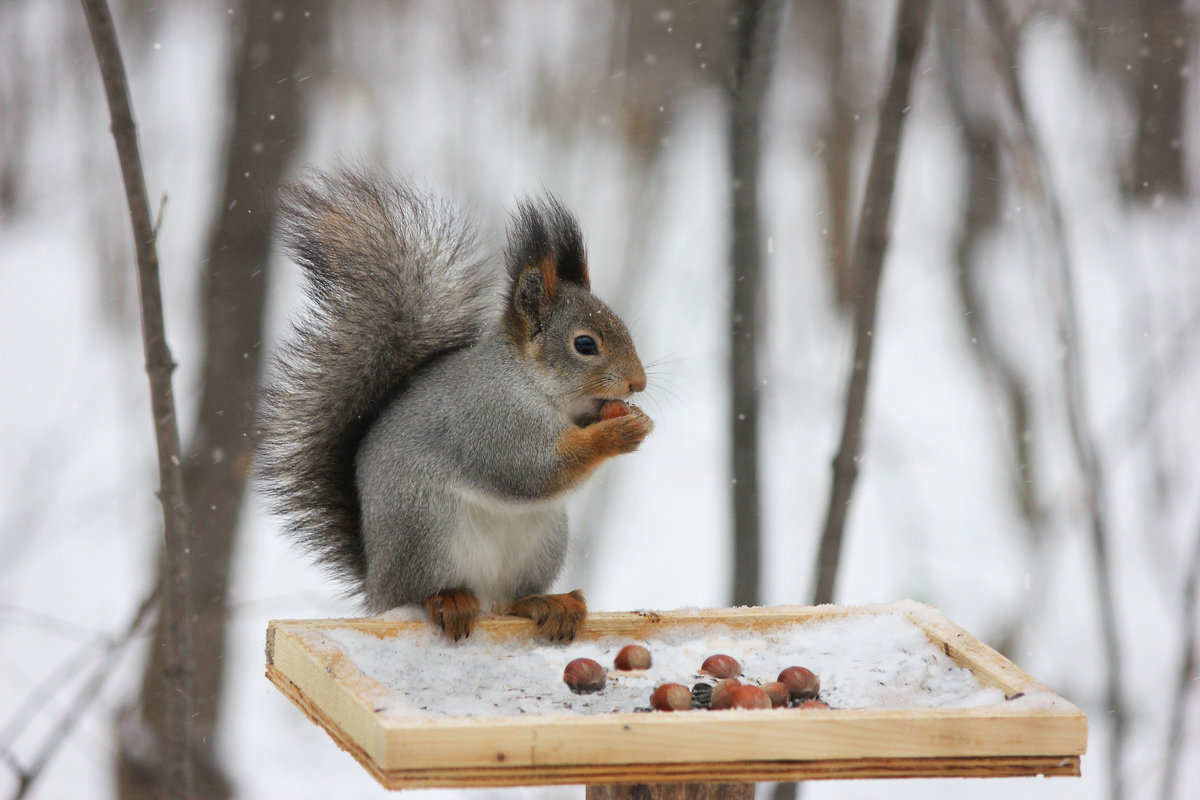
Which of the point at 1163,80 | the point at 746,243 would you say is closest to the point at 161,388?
the point at 746,243

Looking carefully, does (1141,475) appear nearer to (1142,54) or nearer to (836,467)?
(1142,54)

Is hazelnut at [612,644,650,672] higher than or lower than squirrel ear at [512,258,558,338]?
lower

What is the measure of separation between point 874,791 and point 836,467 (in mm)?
1715

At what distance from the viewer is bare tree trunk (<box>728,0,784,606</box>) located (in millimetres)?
2357

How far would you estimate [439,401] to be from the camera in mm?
1835

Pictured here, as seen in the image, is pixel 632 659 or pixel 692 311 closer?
pixel 632 659

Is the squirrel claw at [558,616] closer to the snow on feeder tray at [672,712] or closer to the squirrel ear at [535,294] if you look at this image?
the snow on feeder tray at [672,712]

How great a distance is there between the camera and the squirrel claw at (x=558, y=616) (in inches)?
69.9

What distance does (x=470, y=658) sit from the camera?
66.8 inches

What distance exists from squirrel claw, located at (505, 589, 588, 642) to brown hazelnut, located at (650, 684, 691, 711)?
0.98ft

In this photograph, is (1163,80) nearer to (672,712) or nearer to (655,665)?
(655,665)

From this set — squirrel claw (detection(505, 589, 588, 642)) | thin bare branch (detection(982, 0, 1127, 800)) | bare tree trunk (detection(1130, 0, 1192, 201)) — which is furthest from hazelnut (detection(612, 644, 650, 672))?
bare tree trunk (detection(1130, 0, 1192, 201))

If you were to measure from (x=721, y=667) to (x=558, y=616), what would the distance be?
0.87 feet

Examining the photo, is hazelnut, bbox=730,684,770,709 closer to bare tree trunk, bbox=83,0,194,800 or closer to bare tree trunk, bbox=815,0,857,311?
bare tree trunk, bbox=83,0,194,800
